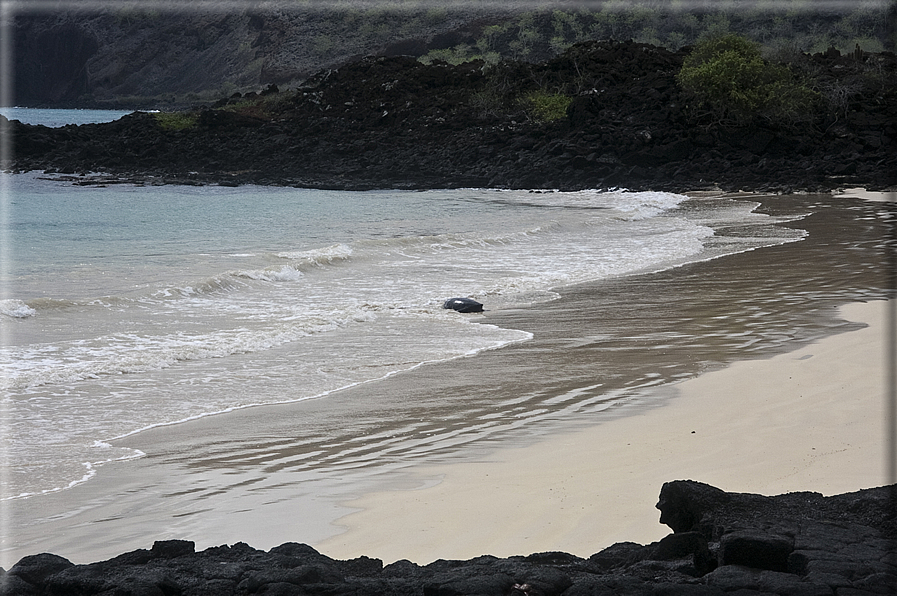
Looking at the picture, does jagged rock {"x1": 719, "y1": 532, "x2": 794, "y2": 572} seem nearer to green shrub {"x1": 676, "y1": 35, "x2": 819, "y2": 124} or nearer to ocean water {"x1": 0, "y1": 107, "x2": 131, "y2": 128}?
green shrub {"x1": 676, "y1": 35, "x2": 819, "y2": 124}

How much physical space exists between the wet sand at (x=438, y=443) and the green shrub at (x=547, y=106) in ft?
95.0

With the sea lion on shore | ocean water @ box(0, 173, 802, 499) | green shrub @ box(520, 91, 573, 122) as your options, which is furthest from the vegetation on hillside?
the sea lion on shore

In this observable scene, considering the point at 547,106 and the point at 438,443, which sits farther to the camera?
the point at 547,106

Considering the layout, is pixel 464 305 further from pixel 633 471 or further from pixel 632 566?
pixel 632 566

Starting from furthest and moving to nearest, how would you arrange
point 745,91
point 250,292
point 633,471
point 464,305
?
point 745,91 → point 250,292 → point 464,305 → point 633,471

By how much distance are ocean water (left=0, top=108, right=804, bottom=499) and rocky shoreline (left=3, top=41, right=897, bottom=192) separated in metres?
8.12

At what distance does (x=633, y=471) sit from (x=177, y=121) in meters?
43.1

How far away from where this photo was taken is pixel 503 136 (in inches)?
1478

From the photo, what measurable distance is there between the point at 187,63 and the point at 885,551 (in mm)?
122866

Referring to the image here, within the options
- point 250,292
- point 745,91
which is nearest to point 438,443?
point 250,292

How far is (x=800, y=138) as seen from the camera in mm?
33406

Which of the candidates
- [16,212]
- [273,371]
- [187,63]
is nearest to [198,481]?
[273,371]

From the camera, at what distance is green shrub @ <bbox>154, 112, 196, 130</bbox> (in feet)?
143

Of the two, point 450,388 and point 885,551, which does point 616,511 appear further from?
point 450,388
